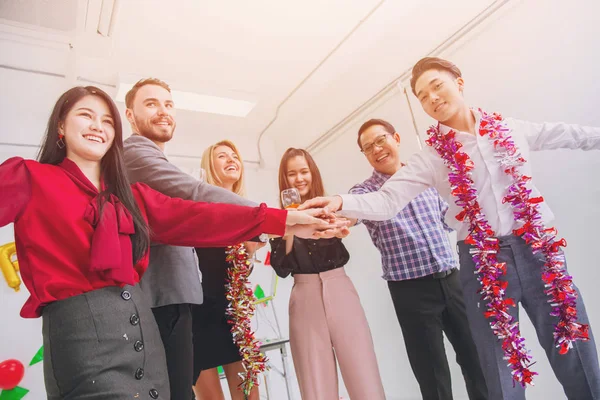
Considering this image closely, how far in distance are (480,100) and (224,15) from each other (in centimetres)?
222

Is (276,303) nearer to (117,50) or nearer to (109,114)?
(117,50)

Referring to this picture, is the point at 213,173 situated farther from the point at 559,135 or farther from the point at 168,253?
the point at 559,135

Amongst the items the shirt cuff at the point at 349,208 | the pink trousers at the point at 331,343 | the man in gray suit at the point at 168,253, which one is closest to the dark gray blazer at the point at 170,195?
the man in gray suit at the point at 168,253

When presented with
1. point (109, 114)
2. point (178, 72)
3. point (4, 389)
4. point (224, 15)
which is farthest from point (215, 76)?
point (4, 389)

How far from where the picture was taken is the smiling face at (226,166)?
2670mm

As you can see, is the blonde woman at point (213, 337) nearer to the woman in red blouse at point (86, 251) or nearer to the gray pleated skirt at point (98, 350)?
the woman in red blouse at point (86, 251)

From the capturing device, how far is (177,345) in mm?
1526

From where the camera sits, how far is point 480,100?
318 cm

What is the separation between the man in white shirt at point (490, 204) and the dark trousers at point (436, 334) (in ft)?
1.38

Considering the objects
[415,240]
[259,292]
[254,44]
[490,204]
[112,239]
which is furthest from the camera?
[259,292]

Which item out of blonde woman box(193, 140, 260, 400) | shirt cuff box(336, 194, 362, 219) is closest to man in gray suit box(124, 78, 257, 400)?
shirt cuff box(336, 194, 362, 219)

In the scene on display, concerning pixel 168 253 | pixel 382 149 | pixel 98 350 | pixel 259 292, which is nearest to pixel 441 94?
pixel 382 149

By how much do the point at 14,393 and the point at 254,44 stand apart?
3797mm

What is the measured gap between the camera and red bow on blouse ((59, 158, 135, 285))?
44.4 inches
